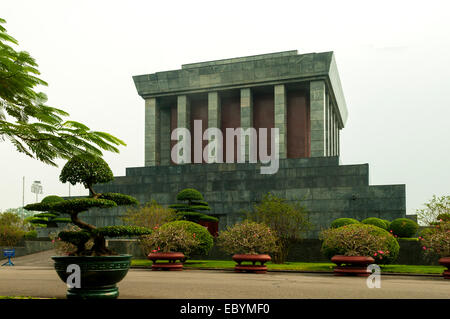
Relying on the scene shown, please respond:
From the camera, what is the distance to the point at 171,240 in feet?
74.2

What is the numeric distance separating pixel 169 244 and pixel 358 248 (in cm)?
815

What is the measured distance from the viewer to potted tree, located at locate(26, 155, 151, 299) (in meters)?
10.5

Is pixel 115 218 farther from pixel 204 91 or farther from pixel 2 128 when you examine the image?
pixel 2 128

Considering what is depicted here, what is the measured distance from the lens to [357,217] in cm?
3197

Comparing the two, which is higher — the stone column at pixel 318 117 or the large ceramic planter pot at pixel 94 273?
the stone column at pixel 318 117

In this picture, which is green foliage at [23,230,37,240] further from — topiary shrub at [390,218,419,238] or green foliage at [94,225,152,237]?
green foliage at [94,225,152,237]

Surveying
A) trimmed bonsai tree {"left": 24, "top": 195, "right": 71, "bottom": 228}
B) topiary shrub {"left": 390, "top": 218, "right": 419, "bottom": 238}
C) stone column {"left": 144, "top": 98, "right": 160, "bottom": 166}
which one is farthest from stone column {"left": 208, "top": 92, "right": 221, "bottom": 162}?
topiary shrub {"left": 390, "top": 218, "right": 419, "bottom": 238}

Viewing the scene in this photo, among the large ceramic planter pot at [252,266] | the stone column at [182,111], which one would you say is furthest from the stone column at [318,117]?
the large ceramic planter pot at [252,266]

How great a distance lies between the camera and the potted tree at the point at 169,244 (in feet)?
71.7

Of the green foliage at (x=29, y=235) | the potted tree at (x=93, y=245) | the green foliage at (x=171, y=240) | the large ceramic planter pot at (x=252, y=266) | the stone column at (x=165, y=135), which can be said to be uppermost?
the stone column at (x=165, y=135)

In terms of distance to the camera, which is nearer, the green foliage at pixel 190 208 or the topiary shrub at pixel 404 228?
the topiary shrub at pixel 404 228

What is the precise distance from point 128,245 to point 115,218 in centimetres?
952

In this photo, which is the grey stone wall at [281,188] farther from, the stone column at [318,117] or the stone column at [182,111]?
the stone column at [182,111]
